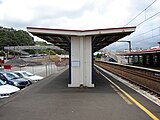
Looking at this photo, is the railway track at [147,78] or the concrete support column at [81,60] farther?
the concrete support column at [81,60]

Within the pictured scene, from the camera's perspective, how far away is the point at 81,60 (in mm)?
15250

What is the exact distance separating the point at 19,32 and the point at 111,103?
127 metres

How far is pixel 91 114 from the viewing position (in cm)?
751

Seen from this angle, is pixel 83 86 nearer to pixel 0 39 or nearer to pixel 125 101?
pixel 125 101

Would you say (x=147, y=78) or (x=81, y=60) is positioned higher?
(x=81, y=60)

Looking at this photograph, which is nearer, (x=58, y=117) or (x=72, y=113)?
(x=58, y=117)

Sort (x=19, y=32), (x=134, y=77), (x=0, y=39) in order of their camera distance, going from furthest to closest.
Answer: (x=19, y=32) → (x=0, y=39) → (x=134, y=77)

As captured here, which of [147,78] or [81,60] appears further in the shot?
[81,60]

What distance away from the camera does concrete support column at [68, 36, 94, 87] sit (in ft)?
49.6

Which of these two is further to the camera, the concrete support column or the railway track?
the concrete support column

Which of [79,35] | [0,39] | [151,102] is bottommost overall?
[151,102]

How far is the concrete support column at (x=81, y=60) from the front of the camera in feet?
49.6

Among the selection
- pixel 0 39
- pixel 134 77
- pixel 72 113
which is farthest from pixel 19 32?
pixel 72 113

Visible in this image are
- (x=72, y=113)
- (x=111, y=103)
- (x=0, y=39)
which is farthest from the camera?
(x=0, y=39)
